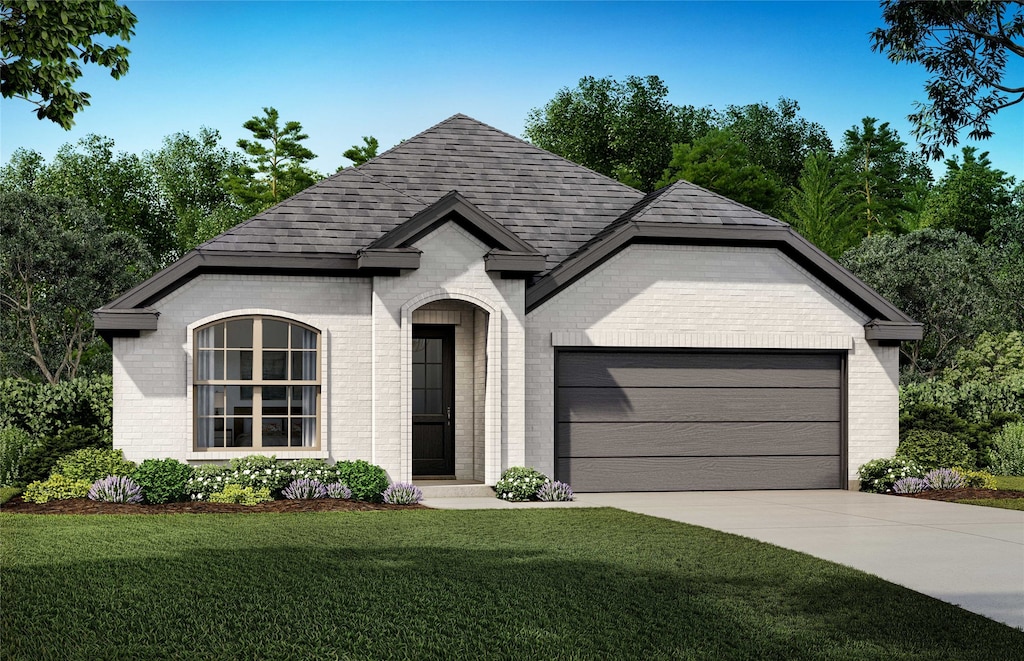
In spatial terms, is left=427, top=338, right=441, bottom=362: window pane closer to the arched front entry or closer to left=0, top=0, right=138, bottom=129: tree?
the arched front entry

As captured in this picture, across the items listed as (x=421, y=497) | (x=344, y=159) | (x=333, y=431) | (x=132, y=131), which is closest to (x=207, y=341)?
(x=333, y=431)

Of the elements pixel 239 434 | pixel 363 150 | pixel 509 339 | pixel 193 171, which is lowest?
pixel 239 434

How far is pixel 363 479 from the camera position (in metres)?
14.8

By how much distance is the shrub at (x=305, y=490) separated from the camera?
1464 centimetres

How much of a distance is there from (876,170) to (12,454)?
148ft

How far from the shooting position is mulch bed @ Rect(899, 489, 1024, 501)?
51.1 ft

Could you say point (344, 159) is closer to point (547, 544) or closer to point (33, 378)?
point (33, 378)

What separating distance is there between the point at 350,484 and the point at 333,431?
1.28 meters

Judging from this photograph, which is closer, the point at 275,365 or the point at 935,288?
the point at 275,365

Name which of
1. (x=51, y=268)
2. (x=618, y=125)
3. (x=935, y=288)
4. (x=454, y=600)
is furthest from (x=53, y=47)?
(x=618, y=125)

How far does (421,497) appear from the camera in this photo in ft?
49.6

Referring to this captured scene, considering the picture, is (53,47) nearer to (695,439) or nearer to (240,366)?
(240,366)

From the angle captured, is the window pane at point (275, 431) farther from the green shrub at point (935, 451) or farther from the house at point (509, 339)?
the green shrub at point (935, 451)

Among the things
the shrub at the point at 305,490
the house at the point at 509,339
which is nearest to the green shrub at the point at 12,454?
the house at the point at 509,339
